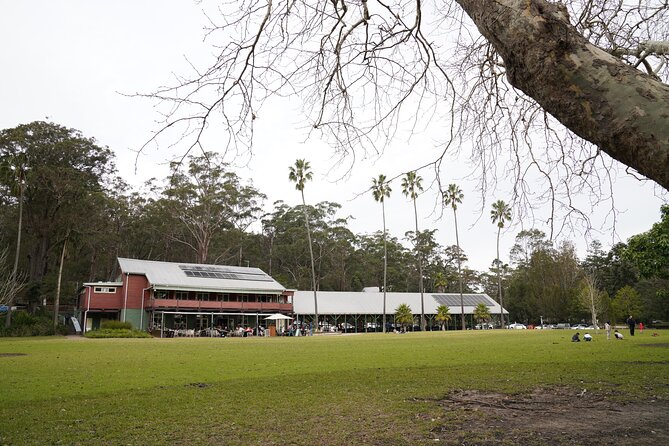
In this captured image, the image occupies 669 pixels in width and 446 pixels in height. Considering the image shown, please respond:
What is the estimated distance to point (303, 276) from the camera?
7644 centimetres

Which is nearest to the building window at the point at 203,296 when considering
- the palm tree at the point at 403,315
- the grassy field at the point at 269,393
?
the palm tree at the point at 403,315

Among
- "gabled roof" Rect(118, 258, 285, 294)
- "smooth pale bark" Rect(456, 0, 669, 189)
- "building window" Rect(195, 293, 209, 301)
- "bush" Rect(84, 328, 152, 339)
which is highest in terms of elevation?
"gabled roof" Rect(118, 258, 285, 294)

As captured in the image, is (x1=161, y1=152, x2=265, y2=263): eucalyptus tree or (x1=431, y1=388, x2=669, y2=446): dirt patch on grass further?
(x1=161, y1=152, x2=265, y2=263): eucalyptus tree

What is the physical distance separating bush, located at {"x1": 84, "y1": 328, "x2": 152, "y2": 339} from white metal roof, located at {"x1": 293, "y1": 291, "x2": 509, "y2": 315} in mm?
19251

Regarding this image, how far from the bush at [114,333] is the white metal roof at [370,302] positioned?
19.3 m

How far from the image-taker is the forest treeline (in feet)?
164

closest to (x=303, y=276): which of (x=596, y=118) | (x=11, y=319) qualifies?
(x=11, y=319)

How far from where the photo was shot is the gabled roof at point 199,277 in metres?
46.4

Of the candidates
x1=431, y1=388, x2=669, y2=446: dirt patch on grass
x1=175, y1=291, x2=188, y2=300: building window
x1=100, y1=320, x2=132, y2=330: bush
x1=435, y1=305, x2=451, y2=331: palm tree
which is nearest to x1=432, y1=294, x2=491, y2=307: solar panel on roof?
x1=435, y1=305, x2=451, y2=331: palm tree

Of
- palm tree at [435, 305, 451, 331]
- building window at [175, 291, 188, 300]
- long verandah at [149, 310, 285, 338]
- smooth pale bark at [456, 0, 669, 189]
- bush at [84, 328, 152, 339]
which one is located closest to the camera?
smooth pale bark at [456, 0, 669, 189]

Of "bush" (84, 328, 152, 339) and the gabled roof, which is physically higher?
the gabled roof

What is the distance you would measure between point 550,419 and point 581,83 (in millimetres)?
5651

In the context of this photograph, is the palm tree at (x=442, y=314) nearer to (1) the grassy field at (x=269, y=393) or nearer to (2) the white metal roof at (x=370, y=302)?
(2) the white metal roof at (x=370, y=302)

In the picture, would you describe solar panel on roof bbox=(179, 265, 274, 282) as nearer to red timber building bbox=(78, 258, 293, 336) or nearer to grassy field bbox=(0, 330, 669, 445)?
red timber building bbox=(78, 258, 293, 336)
